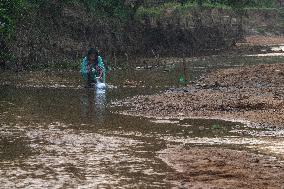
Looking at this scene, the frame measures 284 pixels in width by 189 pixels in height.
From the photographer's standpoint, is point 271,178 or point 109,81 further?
point 109,81

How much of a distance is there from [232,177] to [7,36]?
24.7 m

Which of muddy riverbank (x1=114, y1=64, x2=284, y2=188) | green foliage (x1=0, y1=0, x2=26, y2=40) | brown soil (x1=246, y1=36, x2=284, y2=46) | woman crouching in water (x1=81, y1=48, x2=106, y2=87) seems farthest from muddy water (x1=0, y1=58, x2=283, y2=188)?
brown soil (x1=246, y1=36, x2=284, y2=46)

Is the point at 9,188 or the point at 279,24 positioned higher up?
the point at 279,24

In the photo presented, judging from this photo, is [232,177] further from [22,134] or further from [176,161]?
[22,134]

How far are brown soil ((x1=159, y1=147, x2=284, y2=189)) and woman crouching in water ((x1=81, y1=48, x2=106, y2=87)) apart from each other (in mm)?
13142

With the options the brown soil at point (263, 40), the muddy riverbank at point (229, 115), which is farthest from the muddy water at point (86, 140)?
the brown soil at point (263, 40)

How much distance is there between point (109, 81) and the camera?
27.6 m

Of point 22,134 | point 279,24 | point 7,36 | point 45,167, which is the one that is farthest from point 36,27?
point 279,24

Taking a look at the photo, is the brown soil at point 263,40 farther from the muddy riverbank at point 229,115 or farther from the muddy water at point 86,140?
the muddy water at point 86,140

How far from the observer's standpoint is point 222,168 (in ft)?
32.7

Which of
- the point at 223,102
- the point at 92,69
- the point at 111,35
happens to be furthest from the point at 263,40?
the point at 223,102

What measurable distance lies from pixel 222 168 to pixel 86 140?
4111 millimetres

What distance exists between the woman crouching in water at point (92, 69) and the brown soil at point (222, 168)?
43.1ft

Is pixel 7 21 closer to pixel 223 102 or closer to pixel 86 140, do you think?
pixel 223 102
